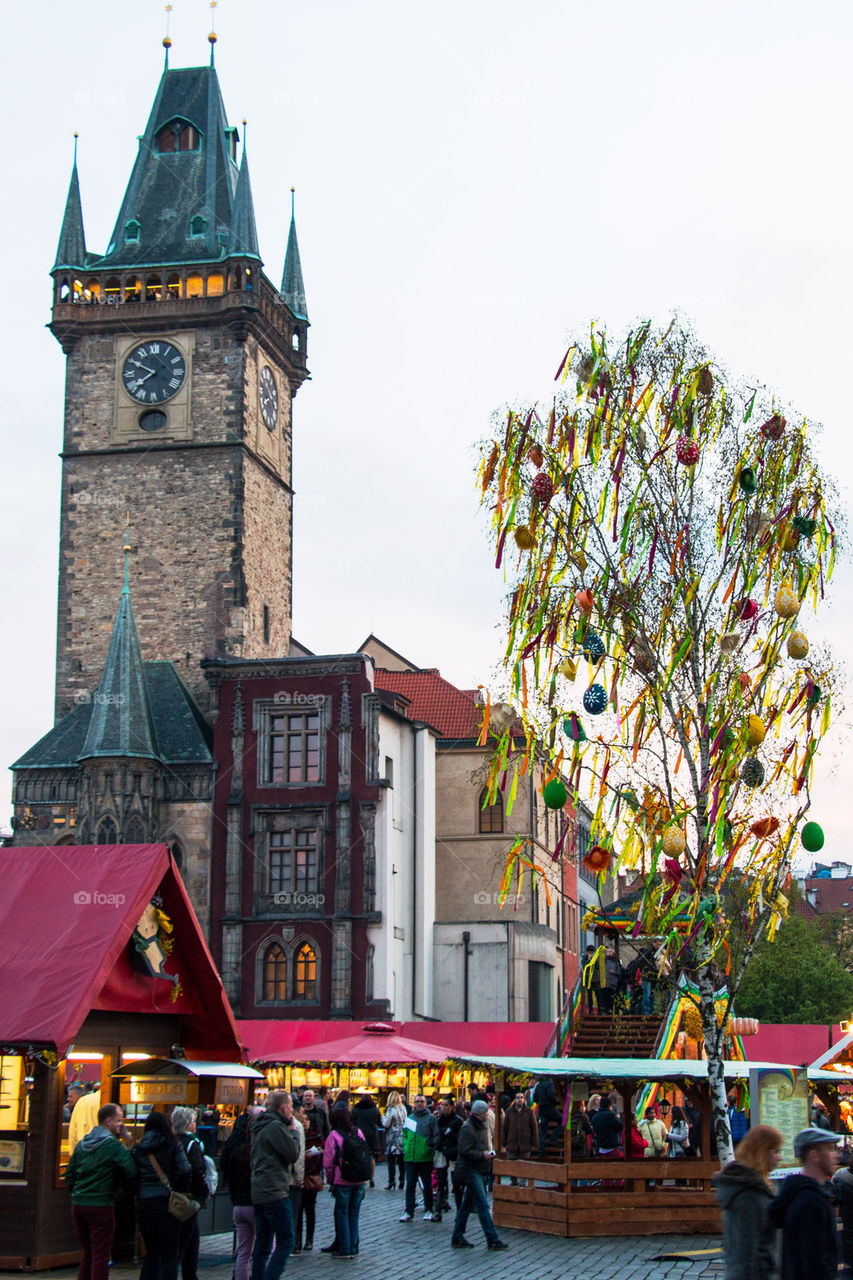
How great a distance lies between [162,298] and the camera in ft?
178

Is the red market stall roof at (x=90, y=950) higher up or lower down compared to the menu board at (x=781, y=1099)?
higher up

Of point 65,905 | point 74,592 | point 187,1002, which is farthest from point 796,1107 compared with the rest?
point 74,592

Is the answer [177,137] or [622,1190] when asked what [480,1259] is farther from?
[177,137]

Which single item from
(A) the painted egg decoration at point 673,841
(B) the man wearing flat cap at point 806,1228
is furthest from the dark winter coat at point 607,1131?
(B) the man wearing flat cap at point 806,1228

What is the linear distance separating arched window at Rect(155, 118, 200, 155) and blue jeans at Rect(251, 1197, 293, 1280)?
164ft

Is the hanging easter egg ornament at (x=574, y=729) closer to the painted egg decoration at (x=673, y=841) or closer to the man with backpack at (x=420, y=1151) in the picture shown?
the painted egg decoration at (x=673, y=841)

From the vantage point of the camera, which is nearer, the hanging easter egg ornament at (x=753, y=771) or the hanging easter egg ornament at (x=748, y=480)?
the hanging easter egg ornament at (x=753, y=771)

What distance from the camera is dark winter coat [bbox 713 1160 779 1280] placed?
826 cm

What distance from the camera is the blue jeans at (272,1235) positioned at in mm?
13398

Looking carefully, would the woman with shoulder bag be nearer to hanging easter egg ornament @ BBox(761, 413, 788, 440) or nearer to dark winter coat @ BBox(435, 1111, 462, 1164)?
dark winter coat @ BBox(435, 1111, 462, 1164)

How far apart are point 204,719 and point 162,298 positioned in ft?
48.3

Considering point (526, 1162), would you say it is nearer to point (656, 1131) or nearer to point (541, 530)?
point (656, 1131)

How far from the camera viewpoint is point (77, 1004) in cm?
1484

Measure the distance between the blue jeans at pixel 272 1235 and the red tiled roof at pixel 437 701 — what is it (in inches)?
1581
